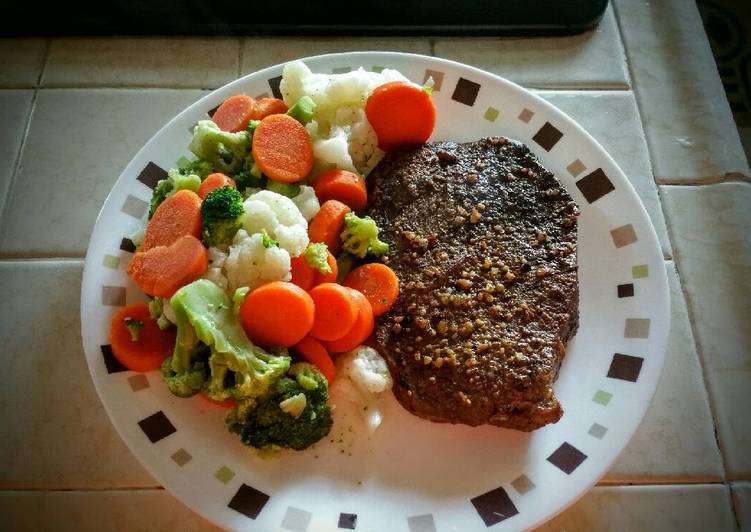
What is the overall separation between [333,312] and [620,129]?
1671 mm

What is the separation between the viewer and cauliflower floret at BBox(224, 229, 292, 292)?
1.83m

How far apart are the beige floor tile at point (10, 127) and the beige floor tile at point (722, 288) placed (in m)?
2.69

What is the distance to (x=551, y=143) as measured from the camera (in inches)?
93.7

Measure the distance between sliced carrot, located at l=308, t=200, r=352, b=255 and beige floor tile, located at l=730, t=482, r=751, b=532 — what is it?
154 cm

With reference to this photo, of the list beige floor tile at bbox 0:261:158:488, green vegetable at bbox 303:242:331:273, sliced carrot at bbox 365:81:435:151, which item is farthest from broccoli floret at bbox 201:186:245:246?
beige floor tile at bbox 0:261:158:488

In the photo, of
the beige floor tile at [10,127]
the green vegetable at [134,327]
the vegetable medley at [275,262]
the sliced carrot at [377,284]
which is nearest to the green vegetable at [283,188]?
the vegetable medley at [275,262]

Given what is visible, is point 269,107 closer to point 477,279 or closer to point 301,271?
point 301,271

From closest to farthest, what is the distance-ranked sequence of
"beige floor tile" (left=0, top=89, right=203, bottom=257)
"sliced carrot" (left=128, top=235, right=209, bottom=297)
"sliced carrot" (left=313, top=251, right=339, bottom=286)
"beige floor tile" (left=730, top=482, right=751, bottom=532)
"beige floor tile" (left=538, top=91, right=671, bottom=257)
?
"sliced carrot" (left=128, top=235, right=209, bottom=297), "sliced carrot" (left=313, top=251, right=339, bottom=286), "beige floor tile" (left=730, top=482, right=751, bottom=532), "beige floor tile" (left=0, top=89, right=203, bottom=257), "beige floor tile" (left=538, top=91, right=671, bottom=257)

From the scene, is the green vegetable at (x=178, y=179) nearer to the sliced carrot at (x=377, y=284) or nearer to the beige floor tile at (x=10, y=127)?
the sliced carrot at (x=377, y=284)

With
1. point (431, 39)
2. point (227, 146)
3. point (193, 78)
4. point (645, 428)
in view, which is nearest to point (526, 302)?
point (645, 428)

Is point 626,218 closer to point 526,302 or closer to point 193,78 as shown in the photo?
point 526,302

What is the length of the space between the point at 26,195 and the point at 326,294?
151 cm

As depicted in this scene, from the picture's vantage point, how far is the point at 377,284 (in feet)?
6.59

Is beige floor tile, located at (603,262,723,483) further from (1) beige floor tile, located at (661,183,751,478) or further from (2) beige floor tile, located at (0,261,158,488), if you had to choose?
(2) beige floor tile, located at (0,261,158,488)
